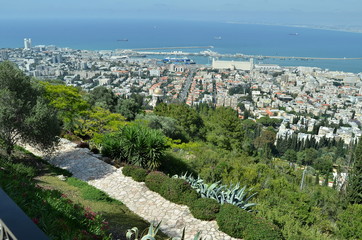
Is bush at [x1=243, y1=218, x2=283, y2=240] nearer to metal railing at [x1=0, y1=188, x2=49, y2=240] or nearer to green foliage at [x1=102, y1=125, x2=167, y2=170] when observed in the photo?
green foliage at [x1=102, y1=125, x2=167, y2=170]

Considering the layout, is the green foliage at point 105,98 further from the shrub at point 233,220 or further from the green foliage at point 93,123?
the shrub at point 233,220

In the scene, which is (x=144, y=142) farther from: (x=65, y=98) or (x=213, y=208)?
(x=65, y=98)

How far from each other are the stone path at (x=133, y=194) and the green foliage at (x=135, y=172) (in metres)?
0.12

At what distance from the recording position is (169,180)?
6527 millimetres

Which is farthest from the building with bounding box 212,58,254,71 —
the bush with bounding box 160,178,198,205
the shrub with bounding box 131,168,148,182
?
the bush with bounding box 160,178,198,205

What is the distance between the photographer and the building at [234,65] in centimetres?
9875

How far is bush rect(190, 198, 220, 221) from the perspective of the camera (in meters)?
5.57

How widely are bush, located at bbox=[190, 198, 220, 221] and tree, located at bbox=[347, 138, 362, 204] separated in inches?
385

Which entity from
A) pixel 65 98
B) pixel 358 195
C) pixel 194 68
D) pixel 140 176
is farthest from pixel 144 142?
pixel 194 68

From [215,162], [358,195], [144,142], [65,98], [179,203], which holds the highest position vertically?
[65,98]

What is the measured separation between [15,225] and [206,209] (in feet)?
15.3

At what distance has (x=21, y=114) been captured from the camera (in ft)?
22.5

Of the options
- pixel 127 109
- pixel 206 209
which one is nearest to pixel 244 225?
pixel 206 209

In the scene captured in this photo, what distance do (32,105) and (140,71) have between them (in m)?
78.4
